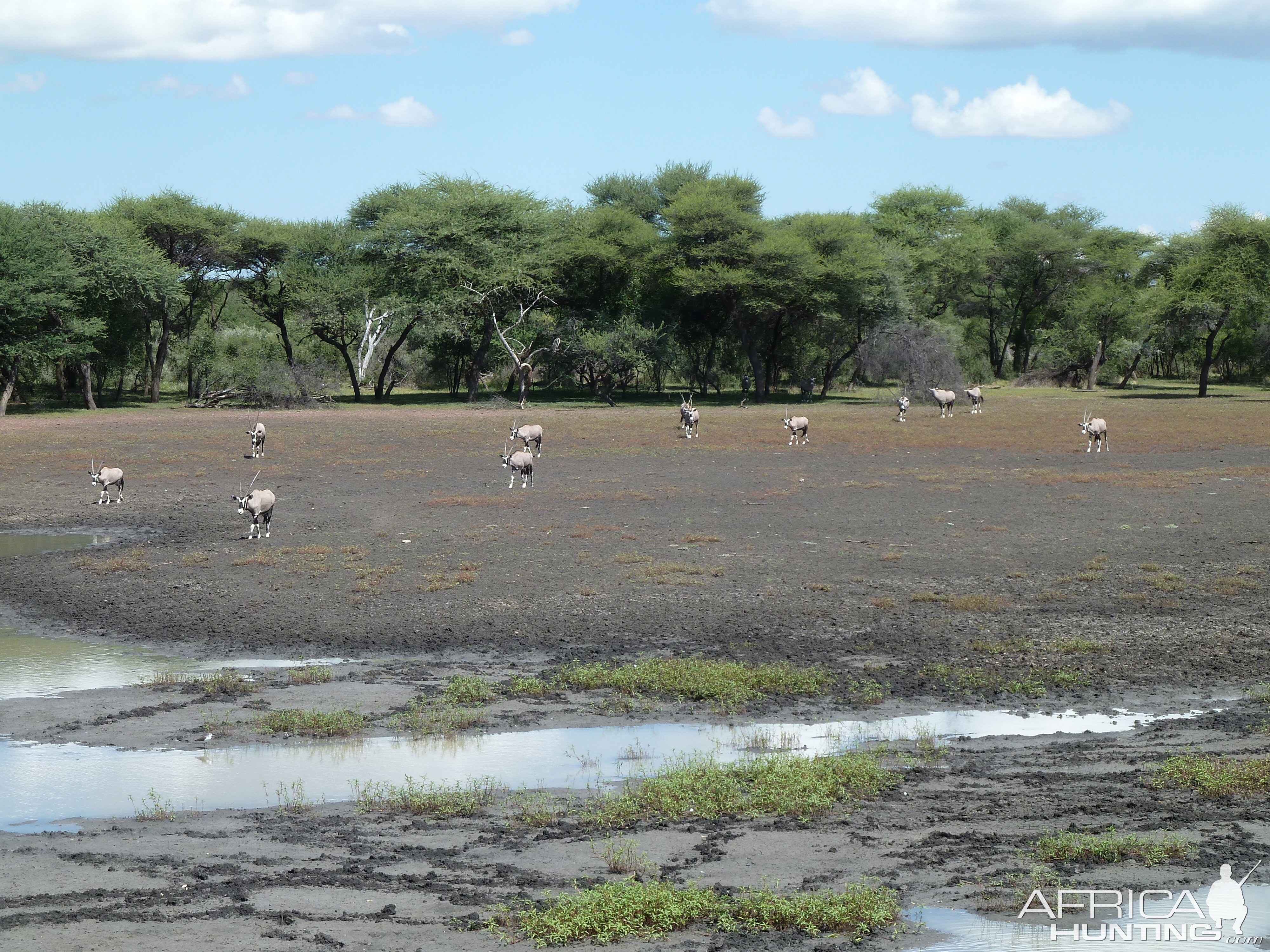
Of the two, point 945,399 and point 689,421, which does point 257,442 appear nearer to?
point 689,421

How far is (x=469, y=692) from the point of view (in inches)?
487

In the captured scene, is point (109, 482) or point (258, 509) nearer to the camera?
point (258, 509)

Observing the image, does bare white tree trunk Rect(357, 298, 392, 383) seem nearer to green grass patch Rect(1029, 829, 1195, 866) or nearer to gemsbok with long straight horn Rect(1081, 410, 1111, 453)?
gemsbok with long straight horn Rect(1081, 410, 1111, 453)

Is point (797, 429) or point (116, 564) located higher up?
point (797, 429)

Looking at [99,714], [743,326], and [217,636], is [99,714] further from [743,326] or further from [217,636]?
[743,326]

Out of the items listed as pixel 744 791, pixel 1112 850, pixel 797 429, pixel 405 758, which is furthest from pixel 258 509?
pixel 797 429

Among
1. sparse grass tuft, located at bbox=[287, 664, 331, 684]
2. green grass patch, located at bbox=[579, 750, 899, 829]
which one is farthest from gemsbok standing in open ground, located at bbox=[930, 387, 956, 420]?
green grass patch, located at bbox=[579, 750, 899, 829]

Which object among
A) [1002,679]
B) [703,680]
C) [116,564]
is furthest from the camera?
[116,564]

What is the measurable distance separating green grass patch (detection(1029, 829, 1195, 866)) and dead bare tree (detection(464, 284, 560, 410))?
57.9 meters

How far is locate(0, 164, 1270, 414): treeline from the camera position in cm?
6644

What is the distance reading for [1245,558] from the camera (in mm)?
19203

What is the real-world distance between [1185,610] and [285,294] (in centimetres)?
6425

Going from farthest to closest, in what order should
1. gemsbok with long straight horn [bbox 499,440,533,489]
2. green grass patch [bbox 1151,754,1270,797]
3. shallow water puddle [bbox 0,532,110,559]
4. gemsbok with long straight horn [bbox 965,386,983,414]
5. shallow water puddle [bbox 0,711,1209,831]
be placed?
gemsbok with long straight horn [bbox 965,386,983,414], gemsbok with long straight horn [bbox 499,440,533,489], shallow water puddle [bbox 0,532,110,559], shallow water puddle [bbox 0,711,1209,831], green grass patch [bbox 1151,754,1270,797]

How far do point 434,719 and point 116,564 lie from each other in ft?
33.6
